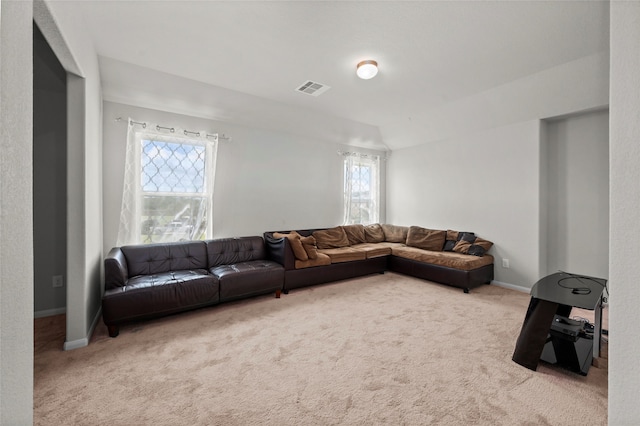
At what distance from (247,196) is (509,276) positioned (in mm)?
4262

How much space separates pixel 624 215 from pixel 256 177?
13.9 ft

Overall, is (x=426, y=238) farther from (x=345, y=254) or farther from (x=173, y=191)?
(x=173, y=191)

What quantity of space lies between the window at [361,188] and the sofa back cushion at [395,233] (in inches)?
16.4

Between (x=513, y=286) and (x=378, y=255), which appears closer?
(x=513, y=286)

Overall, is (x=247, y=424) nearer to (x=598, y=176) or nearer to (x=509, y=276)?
(x=509, y=276)

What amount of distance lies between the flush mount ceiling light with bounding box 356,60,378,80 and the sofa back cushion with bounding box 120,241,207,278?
293 cm

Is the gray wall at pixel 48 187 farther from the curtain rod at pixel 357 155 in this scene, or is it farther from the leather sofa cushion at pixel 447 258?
the leather sofa cushion at pixel 447 258

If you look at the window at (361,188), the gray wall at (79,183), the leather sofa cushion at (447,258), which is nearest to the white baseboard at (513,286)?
the leather sofa cushion at (447,258)

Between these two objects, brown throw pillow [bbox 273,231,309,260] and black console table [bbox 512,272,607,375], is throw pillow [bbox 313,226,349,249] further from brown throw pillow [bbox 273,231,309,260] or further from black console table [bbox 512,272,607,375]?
black console table [bbox 512,272,607,375]

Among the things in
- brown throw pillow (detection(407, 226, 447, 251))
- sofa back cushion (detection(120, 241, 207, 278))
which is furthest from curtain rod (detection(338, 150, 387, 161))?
sofa back cushion (detection(120, 241, 207, 278))

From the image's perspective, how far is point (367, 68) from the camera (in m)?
3.00

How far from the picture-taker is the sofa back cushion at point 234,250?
382 centimetres

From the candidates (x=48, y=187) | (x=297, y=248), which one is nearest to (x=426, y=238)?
(x=297, y=248)

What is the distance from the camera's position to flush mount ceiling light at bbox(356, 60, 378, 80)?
2980 mm
